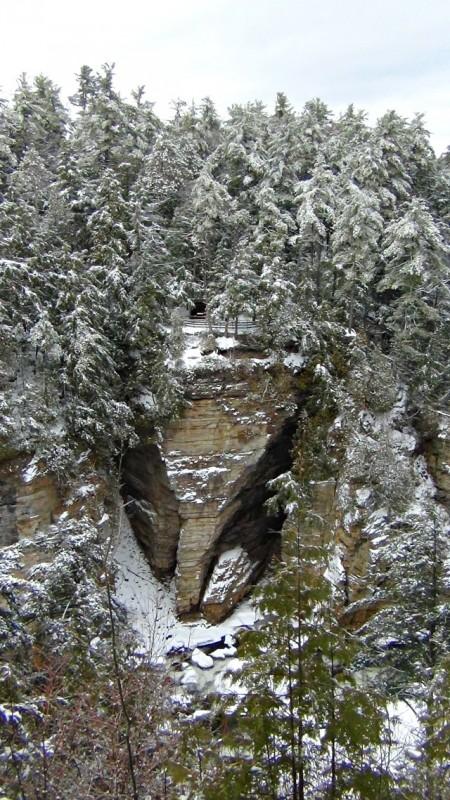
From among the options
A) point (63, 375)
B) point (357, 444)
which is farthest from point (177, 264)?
point (357, 444)

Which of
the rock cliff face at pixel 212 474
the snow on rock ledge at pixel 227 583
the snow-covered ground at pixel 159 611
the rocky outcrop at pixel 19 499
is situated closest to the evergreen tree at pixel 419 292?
the rock cliff face at pixel 212 474

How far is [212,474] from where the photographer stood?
70.6 feet

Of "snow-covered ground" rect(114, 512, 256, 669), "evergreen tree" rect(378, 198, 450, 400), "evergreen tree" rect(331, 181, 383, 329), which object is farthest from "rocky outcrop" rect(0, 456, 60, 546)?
"evergreen tree" rect(378, 198, 450, 400)

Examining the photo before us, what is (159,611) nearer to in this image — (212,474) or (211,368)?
(212,474)

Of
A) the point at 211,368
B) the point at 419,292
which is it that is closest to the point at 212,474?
the point at 211,368

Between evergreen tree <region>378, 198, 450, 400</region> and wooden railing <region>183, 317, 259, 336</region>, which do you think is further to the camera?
wooden railing <region>183, 317, 259, 336</region>

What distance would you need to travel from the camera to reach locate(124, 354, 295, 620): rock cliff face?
21516mm

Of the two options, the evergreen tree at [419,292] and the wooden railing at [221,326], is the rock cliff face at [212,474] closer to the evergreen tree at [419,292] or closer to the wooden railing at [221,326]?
the wooden railing at [221,326]

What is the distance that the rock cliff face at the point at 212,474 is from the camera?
21516 mm

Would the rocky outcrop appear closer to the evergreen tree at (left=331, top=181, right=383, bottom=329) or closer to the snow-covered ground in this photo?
the snow-covered ground

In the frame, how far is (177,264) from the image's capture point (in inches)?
1013

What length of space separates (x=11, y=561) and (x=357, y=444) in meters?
13.8

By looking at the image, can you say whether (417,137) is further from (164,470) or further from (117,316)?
(164,470)

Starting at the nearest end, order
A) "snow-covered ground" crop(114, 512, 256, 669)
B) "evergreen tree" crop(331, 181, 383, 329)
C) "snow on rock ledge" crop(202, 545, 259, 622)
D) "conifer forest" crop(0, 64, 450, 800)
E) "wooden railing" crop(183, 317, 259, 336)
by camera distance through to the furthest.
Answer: "conifer forest" crop(0, 64, 450, 800), "snow-covered ground" crop(114, 512, 256, 669), "snow on rock ledge" crop(202, 545, 259, 622), "evergreen tree" crop(331, 181, 383, 329), "wooden railing" crop(183, 317, 259, 336)
